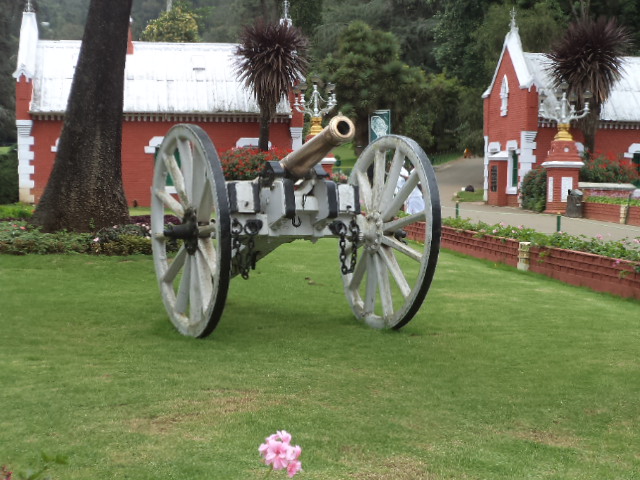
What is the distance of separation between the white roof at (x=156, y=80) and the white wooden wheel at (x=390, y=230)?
22.3 m

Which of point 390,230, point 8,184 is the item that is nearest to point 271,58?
point 8,184

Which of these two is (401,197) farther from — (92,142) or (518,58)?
(518,58)

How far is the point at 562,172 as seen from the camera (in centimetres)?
2798

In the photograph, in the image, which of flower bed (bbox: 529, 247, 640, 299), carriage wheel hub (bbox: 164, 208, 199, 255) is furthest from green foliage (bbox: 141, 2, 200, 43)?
carriage wheel hub (bbox: 164, 208, 199, 255)

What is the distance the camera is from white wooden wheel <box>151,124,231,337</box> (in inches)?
261

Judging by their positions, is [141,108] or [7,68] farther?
[7,68]

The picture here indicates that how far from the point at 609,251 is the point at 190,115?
825 inches

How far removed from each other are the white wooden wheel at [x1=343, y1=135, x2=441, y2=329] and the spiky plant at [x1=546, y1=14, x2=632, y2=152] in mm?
21763

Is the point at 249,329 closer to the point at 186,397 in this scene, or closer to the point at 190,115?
the point at 186,397

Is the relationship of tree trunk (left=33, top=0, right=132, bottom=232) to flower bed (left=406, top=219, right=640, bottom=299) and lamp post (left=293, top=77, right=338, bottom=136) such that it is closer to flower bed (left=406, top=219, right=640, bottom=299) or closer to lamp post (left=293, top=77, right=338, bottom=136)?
flower bed (left=406, top=219, right=640, bottom=299)

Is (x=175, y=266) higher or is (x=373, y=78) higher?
(x=373, y=78)

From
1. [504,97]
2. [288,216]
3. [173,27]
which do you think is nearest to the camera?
[288,216]

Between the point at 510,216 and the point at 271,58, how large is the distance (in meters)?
8.79

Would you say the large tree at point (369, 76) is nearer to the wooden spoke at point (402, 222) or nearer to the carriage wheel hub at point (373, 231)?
the carriage wheel hub at point (373, 231)
